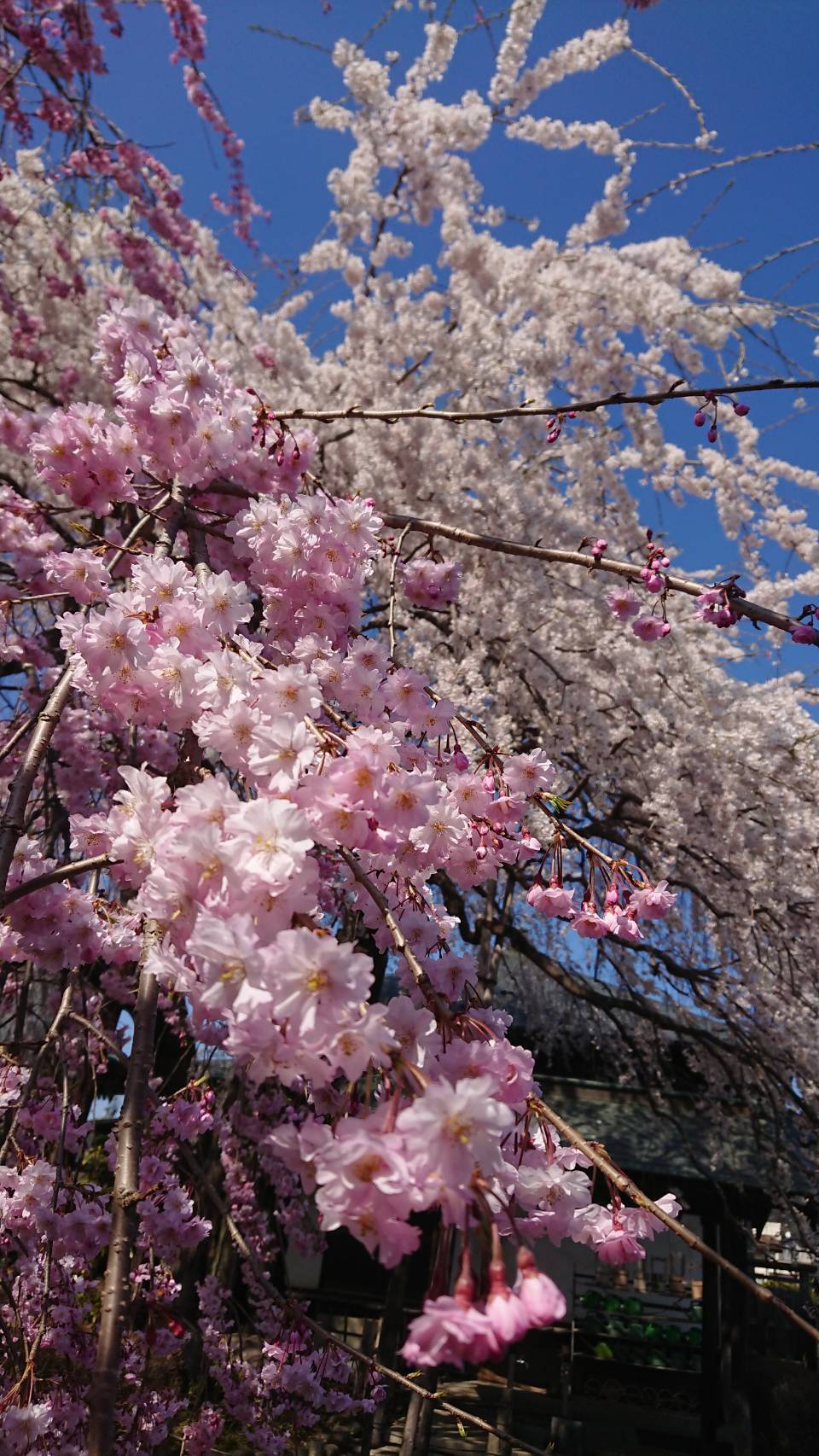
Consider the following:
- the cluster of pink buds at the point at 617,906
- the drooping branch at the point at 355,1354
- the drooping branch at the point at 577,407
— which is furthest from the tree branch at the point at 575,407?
the drooping branch at the point at 355,1354

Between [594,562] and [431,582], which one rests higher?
[431,582]

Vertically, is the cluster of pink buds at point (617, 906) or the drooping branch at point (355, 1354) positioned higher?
the cluster of pink buds at point (617, 906)

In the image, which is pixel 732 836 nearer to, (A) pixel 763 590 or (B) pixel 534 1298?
(A) pixel 763 590

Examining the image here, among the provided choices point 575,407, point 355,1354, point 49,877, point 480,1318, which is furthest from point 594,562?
point 355,1354

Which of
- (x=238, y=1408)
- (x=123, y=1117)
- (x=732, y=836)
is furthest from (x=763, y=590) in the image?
(x=123, y=1117)

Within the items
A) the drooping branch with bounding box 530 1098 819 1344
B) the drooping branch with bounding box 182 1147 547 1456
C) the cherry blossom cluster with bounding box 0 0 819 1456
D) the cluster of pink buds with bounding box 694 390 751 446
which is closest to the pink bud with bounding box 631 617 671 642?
the cherry blossom cluster with bounding box 0 0 819 1456

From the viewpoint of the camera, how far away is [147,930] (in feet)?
5.14

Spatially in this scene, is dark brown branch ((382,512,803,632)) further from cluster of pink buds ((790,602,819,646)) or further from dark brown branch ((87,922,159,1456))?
dark brown branch ((87,922,159,1456))

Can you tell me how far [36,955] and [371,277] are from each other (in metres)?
6.82

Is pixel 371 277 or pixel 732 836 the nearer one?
pixel 732 836

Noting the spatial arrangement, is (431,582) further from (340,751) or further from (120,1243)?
(120,1243)

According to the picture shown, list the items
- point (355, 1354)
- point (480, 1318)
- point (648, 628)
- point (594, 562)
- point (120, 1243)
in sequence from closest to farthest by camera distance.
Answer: point (480, 1318)
point (120, 1243)
point (355, 1354)
point (594, 562)
point (648, 628)

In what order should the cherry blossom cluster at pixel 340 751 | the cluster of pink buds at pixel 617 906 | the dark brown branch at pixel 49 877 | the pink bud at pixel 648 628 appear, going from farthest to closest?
the pink bud at pixel 648 628, the cluster of pink buds at pixel 617 906, the dark brown branch at pixel 49 877, the cherry blossom cluster at pixel 340 751

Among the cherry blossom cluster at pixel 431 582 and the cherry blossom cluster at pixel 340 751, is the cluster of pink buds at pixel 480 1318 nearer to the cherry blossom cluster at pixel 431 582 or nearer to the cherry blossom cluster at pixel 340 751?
the cherry blossom cluster at pixel 340 751
